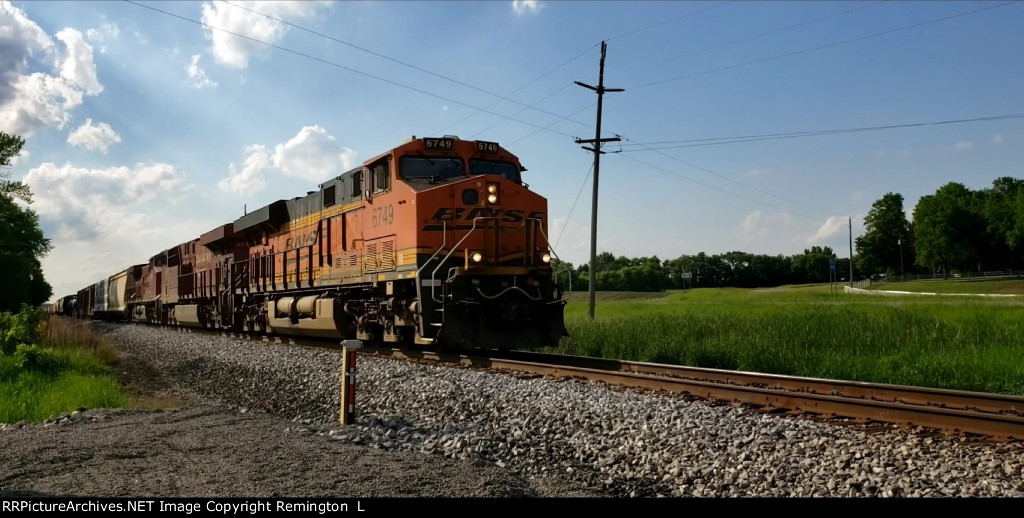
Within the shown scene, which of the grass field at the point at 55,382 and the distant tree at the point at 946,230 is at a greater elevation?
the distant tree at the point at 946,230

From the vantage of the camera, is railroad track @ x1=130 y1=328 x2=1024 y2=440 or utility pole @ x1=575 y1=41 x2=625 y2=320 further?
utility pole @ x1=575 y1=41 x2=625 y2=320

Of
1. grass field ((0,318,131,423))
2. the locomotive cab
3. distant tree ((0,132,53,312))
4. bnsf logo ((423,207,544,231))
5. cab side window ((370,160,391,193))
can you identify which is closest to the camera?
grass field ((0,318,131,423))

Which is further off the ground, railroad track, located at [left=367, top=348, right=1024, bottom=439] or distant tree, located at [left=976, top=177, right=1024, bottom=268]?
distant tree, located at [left=976, top=177, right=1024, bottom=268]

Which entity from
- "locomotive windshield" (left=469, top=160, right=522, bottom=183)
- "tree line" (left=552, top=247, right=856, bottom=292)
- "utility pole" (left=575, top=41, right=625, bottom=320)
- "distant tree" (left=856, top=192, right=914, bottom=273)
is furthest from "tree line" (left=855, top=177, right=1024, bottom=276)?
"locomotive windshield" (left=469, top=160, right=522, bottom=183)

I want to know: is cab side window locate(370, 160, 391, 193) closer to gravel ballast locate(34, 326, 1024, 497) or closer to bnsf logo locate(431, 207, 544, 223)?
bnsf logo locate(431, 207, 544, 223)

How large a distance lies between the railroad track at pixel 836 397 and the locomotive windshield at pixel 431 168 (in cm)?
334

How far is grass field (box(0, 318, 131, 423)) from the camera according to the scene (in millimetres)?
8750

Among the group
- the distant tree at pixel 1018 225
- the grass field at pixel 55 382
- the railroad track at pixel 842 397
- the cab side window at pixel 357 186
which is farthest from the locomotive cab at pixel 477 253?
the distant tree at pixel 1018 225

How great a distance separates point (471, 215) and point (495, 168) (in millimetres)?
1458

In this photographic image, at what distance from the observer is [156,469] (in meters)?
5.05

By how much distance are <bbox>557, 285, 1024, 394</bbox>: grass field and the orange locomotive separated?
2.45m

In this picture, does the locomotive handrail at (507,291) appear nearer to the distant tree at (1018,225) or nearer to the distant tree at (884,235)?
the distant tree at (1018,225)

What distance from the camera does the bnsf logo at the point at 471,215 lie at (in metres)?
11.5

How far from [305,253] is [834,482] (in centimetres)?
1324
